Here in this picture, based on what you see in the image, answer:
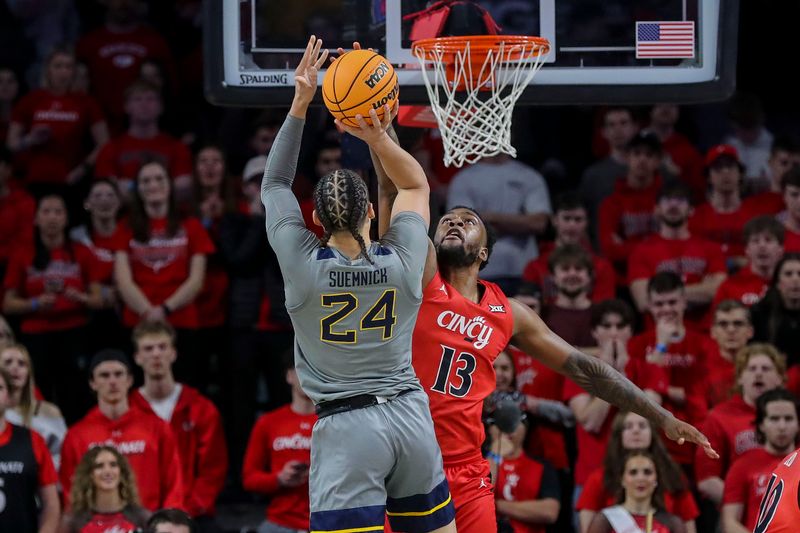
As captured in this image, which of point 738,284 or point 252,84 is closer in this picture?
point 252,84

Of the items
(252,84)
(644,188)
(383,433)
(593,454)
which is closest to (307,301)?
(383,433)

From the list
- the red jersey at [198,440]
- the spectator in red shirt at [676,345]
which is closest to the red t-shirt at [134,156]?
the red jersey at [198,440]

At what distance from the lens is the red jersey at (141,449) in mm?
9289

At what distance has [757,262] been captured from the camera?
10352mm

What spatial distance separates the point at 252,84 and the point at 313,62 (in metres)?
1.25

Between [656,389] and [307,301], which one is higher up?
[307,301]

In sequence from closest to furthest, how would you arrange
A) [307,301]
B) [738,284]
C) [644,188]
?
[307,301] < [738,284] < [644,188]

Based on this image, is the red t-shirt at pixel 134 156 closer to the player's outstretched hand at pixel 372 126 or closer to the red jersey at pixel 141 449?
the red jersey at pixel 141 449

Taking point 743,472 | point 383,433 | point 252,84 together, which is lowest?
point 743,472

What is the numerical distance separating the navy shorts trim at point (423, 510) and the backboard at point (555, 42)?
6.95 feet

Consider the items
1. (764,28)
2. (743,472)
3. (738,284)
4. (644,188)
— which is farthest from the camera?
(764,28)

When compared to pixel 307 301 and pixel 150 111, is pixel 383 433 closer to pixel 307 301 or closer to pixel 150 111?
pixel 307 301

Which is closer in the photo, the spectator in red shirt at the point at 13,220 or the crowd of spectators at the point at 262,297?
the crowd of spectators at the point at 262,297

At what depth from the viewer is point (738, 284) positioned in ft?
34.1
